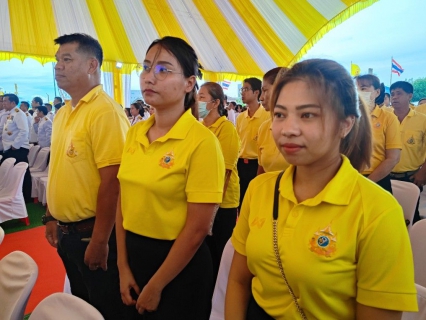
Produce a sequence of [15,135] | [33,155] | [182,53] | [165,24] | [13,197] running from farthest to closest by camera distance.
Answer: [165,24]
[33,155]
[15,135]
[13,197]
[182,53]

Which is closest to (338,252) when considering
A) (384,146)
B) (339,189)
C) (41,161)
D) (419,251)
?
(339,189)

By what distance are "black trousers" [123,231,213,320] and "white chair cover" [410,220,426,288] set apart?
3.49ft

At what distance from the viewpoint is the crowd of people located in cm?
84

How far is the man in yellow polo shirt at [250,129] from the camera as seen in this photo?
3.36m

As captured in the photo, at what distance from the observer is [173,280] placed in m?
1.38

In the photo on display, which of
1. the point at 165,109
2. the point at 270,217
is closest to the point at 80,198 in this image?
the point at 165,109

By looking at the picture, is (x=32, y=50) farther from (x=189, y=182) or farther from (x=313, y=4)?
(x=189, y=182)

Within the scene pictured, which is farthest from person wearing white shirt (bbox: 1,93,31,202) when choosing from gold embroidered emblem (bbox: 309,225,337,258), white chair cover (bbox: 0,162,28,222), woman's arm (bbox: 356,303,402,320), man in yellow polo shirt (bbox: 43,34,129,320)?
woman's arm (bbox: 356,303,402,320)

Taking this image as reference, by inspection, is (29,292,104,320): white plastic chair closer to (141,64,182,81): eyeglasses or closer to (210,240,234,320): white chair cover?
(210,240,234,320): white chair cover

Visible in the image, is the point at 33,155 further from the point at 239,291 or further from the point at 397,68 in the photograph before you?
the point at 397,68

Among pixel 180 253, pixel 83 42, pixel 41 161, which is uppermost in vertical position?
pixel 83 42

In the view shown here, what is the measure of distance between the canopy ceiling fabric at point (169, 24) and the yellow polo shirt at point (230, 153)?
451 centimetres

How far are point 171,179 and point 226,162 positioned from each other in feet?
4.33

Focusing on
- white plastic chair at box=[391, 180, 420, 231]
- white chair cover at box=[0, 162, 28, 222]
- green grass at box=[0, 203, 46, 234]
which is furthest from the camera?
green grass at box=[0, 203, 46, 234]
